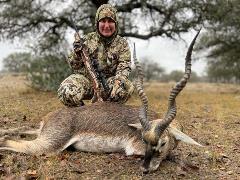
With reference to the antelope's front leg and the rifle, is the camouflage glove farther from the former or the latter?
the antelope's front leg

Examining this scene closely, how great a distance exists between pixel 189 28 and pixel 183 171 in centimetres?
1241

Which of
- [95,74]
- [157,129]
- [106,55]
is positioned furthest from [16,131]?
[157,129]

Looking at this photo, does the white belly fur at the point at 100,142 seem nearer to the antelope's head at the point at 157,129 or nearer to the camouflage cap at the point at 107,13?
the antelope's head at the point at 157,129

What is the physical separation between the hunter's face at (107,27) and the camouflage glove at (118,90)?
33.9 inches

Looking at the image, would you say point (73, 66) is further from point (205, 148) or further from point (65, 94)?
point (205, 148)

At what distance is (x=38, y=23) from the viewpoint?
17406mm

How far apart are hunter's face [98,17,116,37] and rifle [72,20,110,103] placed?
1.27ft

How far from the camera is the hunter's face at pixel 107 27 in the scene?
763cm

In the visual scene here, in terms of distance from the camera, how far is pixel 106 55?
25.5 feet

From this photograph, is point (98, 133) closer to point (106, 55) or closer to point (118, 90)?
point (118, 90)

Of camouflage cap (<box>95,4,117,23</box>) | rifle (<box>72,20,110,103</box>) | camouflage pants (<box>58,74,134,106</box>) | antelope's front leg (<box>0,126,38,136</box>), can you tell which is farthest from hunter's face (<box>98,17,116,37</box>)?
antelope's front leg (<box>0,126,38,136</box>)

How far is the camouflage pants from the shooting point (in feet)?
23.8

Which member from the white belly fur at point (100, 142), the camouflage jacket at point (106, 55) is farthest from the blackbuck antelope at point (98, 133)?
the camouflage jacket at point (106, 55)

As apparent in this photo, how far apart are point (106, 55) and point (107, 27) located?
466 millimetres
